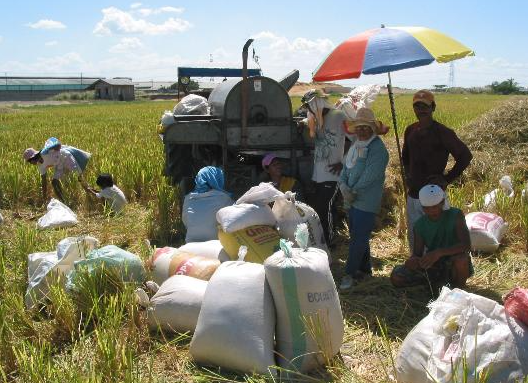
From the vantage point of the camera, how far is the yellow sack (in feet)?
13.2

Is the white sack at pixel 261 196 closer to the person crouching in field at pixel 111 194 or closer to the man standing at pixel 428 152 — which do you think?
the man standing at pixel 428 152

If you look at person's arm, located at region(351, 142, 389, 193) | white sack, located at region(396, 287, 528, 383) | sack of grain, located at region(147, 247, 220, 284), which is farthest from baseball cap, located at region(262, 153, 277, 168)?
white sack, located at region(396, 287, 528, 383)

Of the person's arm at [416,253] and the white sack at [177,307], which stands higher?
the person's arm at [416,253]

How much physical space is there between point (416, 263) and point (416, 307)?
1.03 feet

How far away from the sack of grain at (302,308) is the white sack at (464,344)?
0.42m

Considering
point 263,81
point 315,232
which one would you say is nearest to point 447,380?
point 315,232

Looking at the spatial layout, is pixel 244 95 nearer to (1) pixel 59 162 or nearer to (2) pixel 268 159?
(2) pixel 268 159

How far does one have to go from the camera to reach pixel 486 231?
15.3 ft

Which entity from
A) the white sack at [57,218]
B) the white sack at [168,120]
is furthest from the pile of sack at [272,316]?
the white sack at [57,218]

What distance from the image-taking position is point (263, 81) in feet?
18.8

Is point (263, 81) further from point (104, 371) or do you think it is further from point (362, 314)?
point (104, 371)

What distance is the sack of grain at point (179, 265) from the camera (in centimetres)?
375

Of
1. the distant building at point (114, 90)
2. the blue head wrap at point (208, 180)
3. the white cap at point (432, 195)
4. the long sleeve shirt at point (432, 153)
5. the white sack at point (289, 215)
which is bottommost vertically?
the white sack at point (289, 215)

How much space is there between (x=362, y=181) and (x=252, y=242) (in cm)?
93
